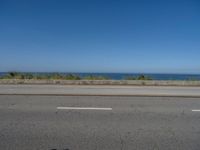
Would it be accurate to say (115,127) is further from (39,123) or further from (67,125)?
(39,123)

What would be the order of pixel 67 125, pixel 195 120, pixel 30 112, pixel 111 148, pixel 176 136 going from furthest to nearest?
pixel 30 112, pixel 195 120, pixel 67 125, pixel 176 136, pixel 111 148

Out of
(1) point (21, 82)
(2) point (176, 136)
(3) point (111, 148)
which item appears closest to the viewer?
(3) point (111, 148)

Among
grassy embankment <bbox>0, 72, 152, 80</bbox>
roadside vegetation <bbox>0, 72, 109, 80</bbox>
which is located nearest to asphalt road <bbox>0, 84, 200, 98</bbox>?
grassy embankment <bbox>0, 72, 152, 80</bbox>


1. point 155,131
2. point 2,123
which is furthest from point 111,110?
point 2,123

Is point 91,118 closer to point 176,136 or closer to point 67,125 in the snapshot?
point 67,125

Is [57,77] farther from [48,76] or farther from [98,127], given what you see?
[98,127]

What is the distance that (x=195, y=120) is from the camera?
6.21m

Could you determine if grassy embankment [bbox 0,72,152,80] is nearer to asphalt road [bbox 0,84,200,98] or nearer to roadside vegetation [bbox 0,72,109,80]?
roadside vegetation [bbox 0,72,109,80]

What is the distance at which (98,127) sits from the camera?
17.6 feet

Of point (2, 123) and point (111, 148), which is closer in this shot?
point (111, 148)

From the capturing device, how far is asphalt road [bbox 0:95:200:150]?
4.30 m

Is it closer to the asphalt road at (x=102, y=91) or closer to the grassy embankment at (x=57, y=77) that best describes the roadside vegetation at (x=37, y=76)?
the grassy embankment at (x=57, y=77)

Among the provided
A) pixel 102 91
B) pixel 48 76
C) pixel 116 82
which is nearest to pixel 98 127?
pixel 102 91

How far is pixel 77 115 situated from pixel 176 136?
309 centimetres
